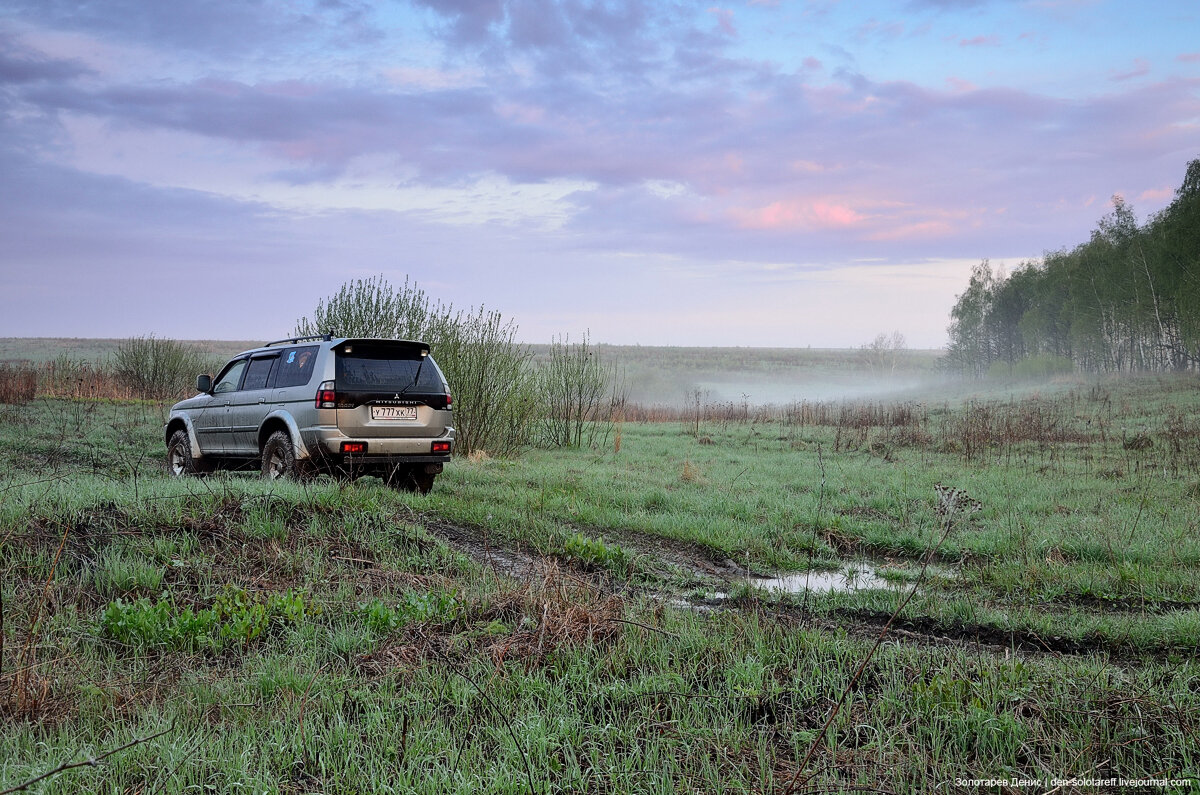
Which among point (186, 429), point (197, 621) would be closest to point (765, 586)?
point (197, 621)

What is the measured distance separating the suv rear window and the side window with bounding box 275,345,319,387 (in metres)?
0.45

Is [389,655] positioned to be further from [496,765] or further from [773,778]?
[773,778]

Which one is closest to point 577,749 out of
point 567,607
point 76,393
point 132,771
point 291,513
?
point 567,607

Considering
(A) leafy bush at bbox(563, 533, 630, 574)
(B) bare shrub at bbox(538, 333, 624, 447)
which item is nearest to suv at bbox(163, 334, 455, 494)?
(A) leafy bush at bbox(563, 533, 630, 574)

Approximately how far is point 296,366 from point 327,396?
91 cm

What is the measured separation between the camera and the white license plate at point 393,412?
934 centimetres

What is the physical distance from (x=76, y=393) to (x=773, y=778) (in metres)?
31.9

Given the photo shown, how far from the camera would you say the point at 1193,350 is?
151ft

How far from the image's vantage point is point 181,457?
38.7 ft

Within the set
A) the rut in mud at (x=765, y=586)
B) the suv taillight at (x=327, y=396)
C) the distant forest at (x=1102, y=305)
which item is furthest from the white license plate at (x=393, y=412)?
the distant forest at (x=1102, y=305)

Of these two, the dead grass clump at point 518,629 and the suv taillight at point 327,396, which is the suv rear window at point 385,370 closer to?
the suv taillight at point 327,396

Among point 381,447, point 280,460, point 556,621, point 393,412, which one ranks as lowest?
point 556,621

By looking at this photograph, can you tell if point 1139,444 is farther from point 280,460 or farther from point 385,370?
point 280,460

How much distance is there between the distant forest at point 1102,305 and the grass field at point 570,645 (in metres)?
42.8
